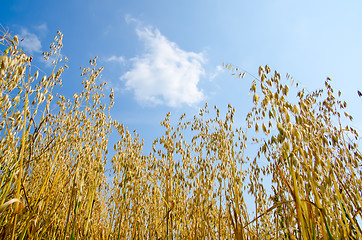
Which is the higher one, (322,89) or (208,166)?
(322,89)

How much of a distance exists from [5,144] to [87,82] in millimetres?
890

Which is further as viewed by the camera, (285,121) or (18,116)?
(18,116)

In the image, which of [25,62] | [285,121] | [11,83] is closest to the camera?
[285,121]

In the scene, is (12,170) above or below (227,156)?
below

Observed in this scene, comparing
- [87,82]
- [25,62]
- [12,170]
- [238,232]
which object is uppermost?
[87,82]

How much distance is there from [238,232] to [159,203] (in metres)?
1.38

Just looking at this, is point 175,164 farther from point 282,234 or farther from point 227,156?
point 282,234

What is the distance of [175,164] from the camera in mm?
2295

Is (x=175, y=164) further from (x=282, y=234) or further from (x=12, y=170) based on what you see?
(x=12, y=170)

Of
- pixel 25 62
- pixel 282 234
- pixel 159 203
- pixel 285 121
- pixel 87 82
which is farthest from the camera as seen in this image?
pixel 159 203

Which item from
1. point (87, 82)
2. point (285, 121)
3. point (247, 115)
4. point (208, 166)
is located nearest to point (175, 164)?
point (208, 166)

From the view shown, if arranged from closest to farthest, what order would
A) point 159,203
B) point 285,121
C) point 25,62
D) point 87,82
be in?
point 285,121 < point 25,62 < point 87,82 < point 159,203

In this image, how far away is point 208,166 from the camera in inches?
89.6

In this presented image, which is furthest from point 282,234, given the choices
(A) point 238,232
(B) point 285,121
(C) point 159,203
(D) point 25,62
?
(D) point 25,62
